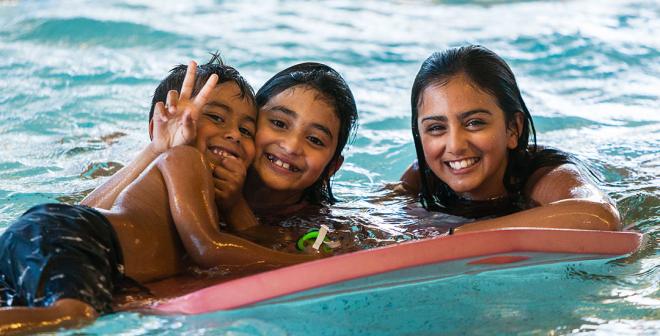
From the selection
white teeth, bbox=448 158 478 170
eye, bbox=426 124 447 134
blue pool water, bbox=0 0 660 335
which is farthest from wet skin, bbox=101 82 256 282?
white teeth, bbox=448 158 478 170

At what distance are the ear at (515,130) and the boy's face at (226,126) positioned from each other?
1.15 m

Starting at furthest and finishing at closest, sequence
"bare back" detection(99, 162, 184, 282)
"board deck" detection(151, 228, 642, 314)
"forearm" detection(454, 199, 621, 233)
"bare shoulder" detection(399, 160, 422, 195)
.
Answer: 1. "bare shoulder" detection(399, 160, 422, 195)
2. "forearm" detection(454, 199, 621, 233)
3. "bare back" detection(99, 162, 184, 282)
4. "board deck" detection(151, 228, 642, 314)

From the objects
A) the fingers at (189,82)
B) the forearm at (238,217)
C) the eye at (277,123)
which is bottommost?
the forearm at (238,217)

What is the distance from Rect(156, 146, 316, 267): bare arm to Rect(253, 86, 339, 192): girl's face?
64 cm

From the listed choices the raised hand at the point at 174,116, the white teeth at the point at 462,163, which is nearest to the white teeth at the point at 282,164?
the raised hand at the point at 174,116

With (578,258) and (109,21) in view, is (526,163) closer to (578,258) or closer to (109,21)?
(578,258)

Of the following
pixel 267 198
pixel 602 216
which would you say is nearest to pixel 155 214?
pixel 267 198

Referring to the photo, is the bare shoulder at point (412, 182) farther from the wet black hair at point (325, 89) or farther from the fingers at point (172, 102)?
→ the fingers at point (172, 102)

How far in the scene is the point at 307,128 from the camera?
398 centimetres

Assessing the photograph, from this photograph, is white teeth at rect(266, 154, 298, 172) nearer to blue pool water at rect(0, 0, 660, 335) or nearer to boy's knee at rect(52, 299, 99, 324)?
blue pool water at rect(0, 0, 660, 335)

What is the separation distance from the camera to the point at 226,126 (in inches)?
152

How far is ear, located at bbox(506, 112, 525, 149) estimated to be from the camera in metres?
4.09

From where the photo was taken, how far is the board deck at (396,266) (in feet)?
9.37

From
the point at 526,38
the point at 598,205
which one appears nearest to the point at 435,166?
the point at 598,205
